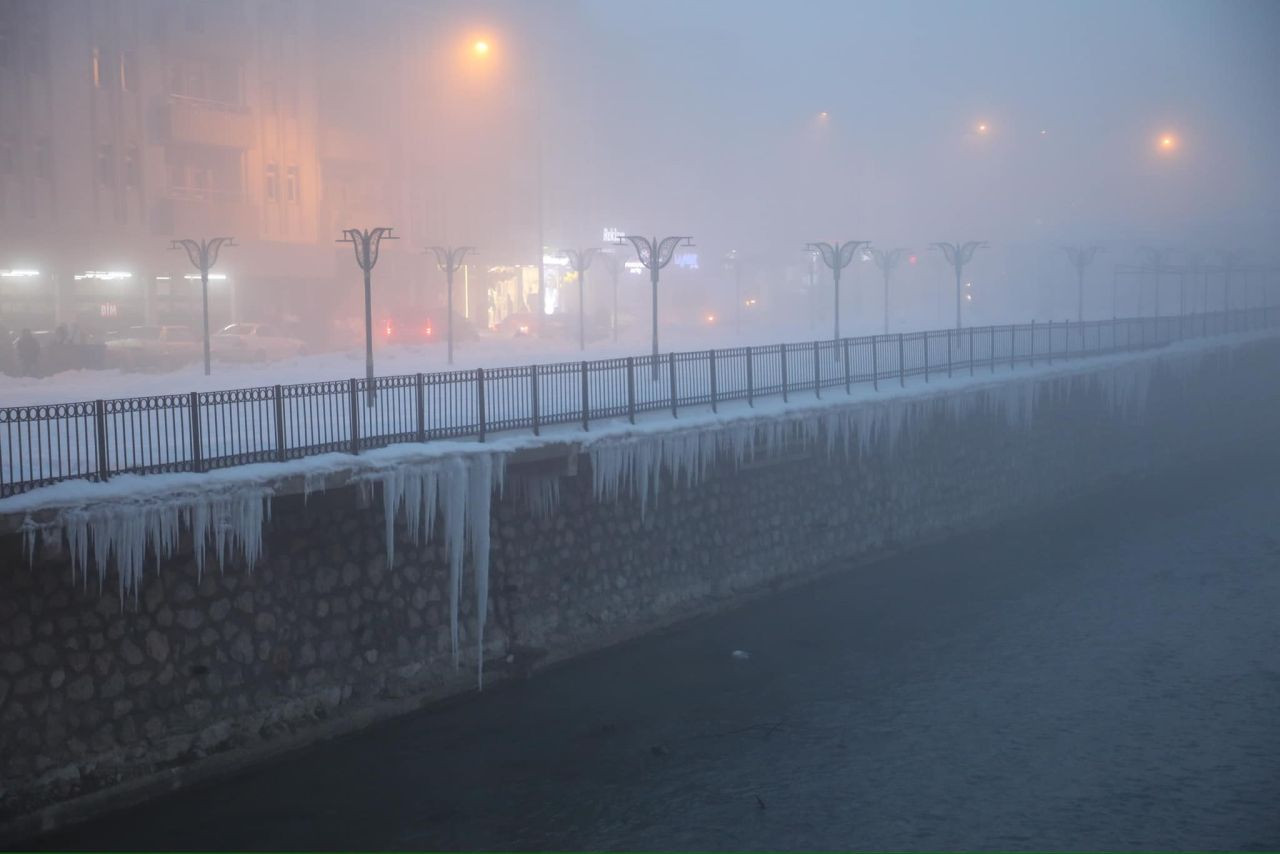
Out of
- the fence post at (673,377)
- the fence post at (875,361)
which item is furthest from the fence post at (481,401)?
the fence post at (875,361)

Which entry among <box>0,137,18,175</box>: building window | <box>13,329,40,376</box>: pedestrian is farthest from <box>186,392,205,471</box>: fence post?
<box>0,137,18,175</box>: building window

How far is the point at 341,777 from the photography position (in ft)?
41.3

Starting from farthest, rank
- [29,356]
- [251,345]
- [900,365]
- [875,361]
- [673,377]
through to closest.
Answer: [251,345], [29,356], [900,365], [875,361], [673,377]

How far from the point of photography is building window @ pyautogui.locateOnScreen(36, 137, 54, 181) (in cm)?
3641

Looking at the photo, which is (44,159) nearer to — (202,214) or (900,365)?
(202,214)

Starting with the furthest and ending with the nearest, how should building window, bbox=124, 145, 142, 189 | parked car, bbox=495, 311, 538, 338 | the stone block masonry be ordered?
1. parked car, bbox=495, 311, 538, 338
2. building window, bbox=124, 145, 142, 189
3. the stone block masonry

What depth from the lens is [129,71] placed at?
39781mm

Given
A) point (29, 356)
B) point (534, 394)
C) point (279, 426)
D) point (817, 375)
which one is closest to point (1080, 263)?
point (817, 375)

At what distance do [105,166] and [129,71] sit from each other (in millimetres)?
3370

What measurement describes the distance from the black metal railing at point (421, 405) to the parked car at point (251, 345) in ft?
50.7

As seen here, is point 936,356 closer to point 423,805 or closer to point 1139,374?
point 1139,374

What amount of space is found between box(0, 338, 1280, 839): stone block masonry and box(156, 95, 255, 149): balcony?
2818 centimetres

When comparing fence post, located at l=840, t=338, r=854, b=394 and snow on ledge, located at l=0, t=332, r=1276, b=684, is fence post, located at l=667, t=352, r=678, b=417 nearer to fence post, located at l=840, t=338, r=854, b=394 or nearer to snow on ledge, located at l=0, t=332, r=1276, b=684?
snow on ledge, located at l=0, t=332, r=1276, b=684

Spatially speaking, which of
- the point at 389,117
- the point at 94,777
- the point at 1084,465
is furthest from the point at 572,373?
the point at 389,117
